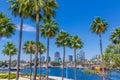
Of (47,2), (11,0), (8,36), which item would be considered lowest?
(8,36)

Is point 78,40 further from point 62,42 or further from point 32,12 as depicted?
point 32,12

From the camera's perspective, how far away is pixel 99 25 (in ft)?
187

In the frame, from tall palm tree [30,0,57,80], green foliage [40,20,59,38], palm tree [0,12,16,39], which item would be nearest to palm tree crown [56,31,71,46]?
green foliage [40,20,59,38]

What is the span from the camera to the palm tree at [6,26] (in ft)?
141

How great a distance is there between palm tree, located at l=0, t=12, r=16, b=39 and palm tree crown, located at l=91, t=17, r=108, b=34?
22.8 metres

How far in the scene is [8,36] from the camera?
44312 mm

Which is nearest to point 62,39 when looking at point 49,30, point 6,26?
point 49,30

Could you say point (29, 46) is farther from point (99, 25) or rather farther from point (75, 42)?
point (99, 25)

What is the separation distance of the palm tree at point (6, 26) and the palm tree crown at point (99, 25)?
2283cm

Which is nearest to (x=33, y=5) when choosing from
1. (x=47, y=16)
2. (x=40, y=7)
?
(x=40, y=7)

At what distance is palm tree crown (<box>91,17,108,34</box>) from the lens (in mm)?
57062

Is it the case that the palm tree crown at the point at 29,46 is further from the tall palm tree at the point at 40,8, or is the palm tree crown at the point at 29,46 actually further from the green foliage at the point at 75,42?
the tall palm tree at the point at 40,8

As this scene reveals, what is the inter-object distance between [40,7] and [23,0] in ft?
8.67

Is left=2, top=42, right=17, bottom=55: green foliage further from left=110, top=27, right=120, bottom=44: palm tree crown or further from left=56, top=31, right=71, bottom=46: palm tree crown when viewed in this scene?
left=110, top=27, right=120, bottom=44: palm tree crown
